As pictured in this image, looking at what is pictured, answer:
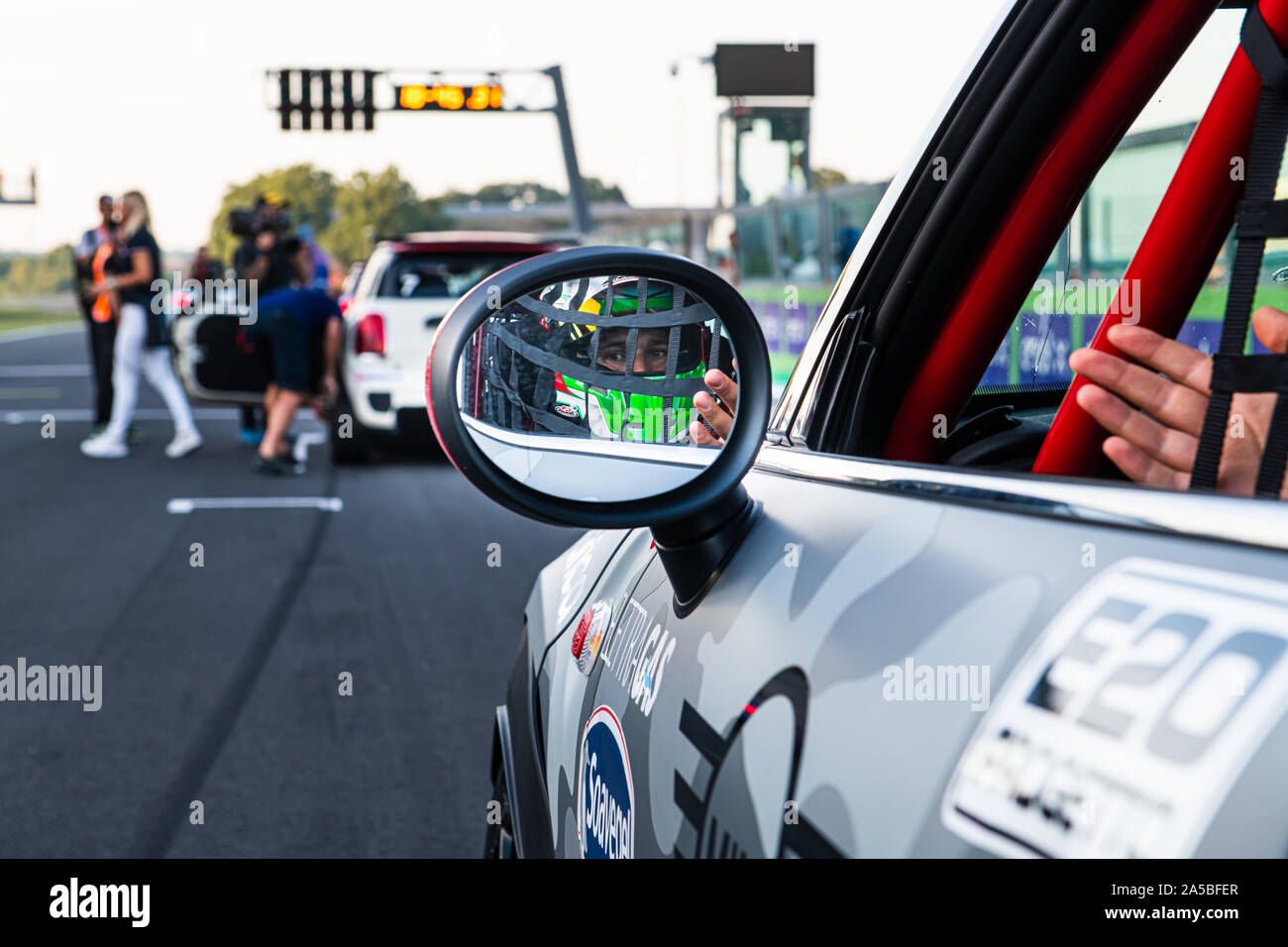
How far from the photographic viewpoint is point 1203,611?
0.90 m

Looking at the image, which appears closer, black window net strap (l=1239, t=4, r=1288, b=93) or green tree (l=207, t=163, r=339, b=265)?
black window net strap (l=1239, t=4, r=1288, b=93)

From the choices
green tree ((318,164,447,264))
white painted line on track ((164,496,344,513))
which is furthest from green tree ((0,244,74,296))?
white painted line on track ((164,496,344,513))

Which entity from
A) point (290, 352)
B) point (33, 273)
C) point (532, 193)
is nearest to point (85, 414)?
point (290, 352)

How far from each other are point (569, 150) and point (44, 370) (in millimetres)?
11315

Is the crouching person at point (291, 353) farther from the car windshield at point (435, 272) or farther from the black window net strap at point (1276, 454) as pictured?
the black window net strap at point (1276, 454)

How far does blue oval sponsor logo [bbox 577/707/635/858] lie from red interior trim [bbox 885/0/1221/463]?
1.59 feet

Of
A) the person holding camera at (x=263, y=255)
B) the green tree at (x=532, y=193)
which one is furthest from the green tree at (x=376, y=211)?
the person holding camera at (x=263, y=255)

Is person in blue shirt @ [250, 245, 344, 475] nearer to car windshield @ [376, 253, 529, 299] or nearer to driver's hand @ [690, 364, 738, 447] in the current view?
car windshield @ [376, 253, 529, 299]

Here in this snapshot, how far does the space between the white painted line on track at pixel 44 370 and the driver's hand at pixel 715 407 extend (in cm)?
2459

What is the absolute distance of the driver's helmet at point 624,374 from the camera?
4.97 ft

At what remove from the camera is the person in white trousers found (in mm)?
12508

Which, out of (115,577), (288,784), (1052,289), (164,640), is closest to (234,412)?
(115,577)

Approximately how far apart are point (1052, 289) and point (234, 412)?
54.8 feet
